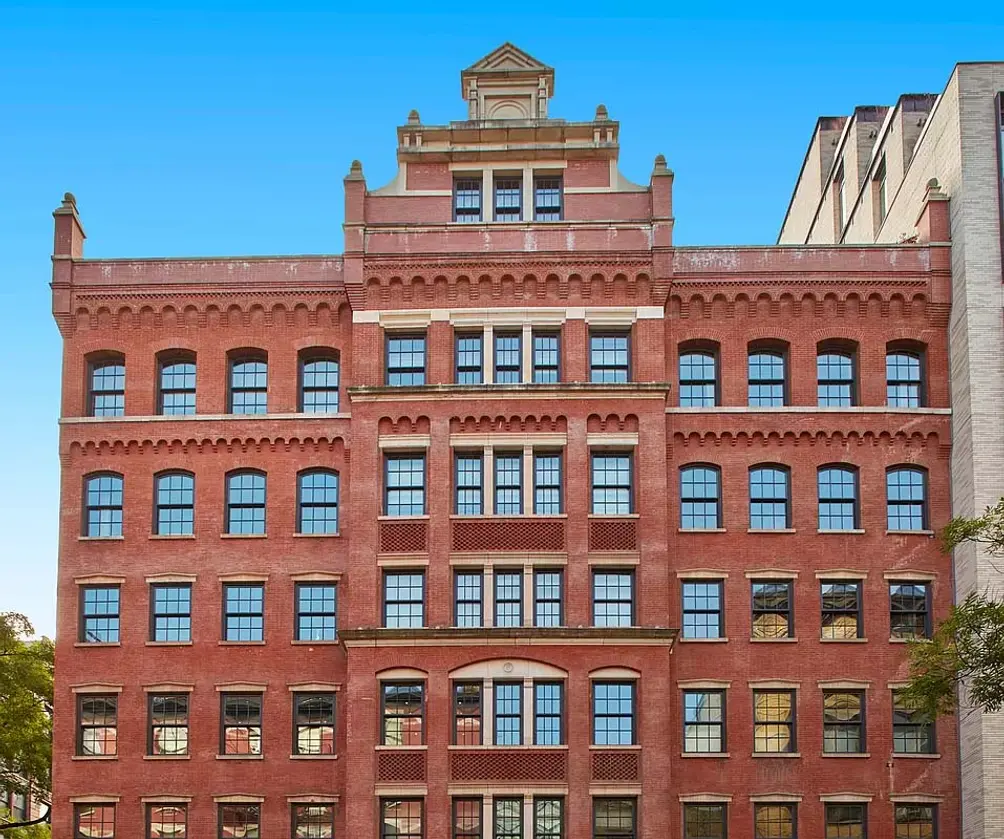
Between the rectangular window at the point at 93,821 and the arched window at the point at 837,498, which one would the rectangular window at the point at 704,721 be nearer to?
the arched window at the point at 837,498

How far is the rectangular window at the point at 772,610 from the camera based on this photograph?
4744cm

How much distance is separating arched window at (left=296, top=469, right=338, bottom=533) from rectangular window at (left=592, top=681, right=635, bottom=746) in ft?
29.9

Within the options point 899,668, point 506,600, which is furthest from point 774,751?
point 506,600

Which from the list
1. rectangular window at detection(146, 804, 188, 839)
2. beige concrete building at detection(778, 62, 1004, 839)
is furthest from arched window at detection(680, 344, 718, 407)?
rectangular window at detection(146, 804, 188, 839)

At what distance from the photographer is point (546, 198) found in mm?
50156

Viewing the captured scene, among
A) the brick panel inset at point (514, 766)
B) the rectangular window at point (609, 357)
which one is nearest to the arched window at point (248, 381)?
the rectangular window at point (609, 357)

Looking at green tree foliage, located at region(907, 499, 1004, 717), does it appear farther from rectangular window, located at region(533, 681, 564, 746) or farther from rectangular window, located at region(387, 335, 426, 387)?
rectangular window, located at region(387, 335, 426, 387)

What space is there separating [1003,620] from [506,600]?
47.1 ft

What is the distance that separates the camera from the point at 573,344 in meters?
48.1

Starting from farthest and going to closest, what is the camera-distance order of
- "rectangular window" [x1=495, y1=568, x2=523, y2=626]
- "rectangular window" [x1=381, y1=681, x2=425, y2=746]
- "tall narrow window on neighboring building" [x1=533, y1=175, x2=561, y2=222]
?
1. "tall narrow window on neighboring building" [x1=533, y1=175, x2=561, y2=222]
2. "rectangular window" [x1=495, y1=568, x2=523, y2=626]
3. "rectangular window" [x1=381, y1=681, x2=425, y2=746]

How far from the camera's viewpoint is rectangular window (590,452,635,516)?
4725 centimetres

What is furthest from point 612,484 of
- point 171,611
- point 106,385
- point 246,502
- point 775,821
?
point 106,385

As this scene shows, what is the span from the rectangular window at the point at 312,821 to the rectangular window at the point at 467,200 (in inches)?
688

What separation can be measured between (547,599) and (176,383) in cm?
1290
